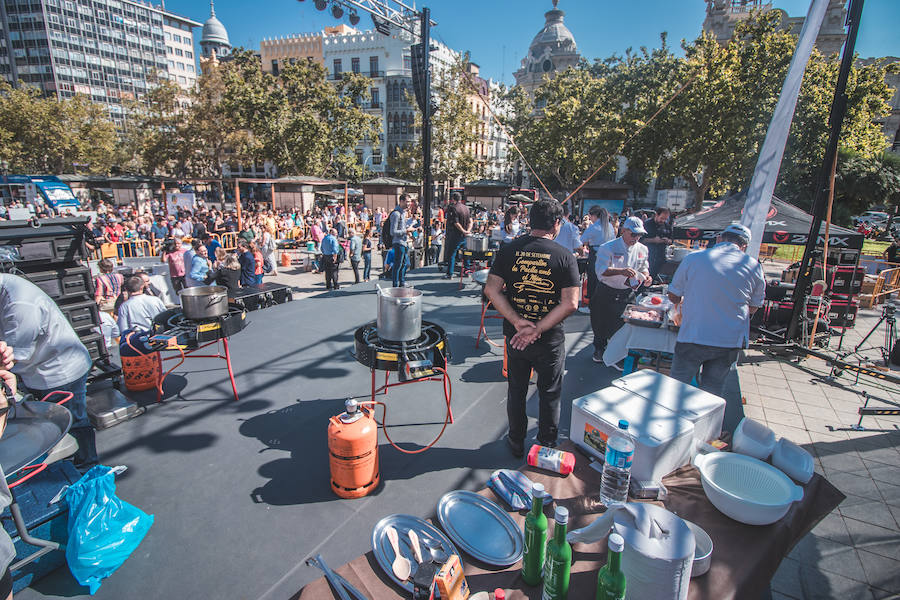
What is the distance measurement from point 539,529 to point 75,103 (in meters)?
46.8

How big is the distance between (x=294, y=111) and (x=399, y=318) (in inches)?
1295

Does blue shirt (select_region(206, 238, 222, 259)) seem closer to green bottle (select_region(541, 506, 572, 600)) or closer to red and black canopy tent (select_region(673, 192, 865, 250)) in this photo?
green bottle (select_region(541, 506, 572, 600))

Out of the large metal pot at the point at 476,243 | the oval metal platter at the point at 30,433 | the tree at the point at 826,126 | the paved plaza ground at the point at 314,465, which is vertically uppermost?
the tree at the point at 826,126

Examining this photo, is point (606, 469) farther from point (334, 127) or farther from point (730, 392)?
point (334, 127)

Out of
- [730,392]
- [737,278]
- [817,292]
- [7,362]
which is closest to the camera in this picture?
[7,362]

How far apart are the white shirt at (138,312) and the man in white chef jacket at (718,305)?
5.89m

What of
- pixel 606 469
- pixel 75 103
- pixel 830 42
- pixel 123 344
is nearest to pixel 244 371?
pixel 123 344

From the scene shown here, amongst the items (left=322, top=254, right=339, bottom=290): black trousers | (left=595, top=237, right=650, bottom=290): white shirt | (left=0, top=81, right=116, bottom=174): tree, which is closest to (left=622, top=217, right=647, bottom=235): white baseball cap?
(left=595, top=237, right=650, bottom=290): white shirt

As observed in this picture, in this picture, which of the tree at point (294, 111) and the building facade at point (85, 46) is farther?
the building facade at point (85, 46)

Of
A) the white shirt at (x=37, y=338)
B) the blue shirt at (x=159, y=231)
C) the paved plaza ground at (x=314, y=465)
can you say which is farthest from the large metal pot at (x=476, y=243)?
the blue shirt at (x=159, y=231)

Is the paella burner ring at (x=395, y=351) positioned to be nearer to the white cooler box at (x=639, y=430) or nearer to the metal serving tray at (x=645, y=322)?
the white cooler box at (x=639, y=430)

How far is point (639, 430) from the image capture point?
7.11ft

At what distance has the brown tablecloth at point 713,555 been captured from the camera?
164 cm

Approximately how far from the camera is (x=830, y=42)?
35.8 m
